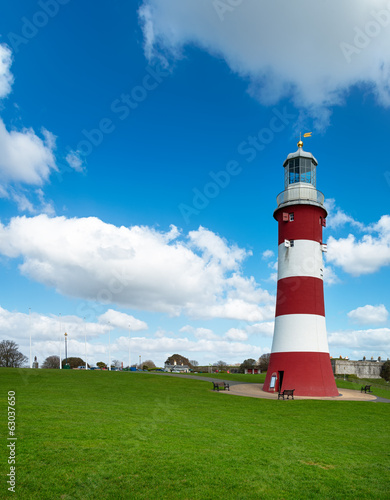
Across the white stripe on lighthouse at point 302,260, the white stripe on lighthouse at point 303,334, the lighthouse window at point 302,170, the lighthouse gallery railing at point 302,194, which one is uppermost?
the lighthouse window at point 302,170

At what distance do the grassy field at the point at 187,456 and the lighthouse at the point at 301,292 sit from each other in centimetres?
1201

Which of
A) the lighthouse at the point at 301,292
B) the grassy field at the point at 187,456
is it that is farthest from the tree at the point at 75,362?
the grassy field at the point at 187,456

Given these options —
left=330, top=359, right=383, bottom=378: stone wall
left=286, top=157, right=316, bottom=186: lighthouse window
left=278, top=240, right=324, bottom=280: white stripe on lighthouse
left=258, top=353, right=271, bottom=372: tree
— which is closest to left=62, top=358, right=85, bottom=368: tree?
left=258, top=353, right=271, bottom=372: tree

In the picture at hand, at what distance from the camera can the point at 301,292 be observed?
3016 centimetres

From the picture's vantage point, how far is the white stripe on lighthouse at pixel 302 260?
30.8 meters

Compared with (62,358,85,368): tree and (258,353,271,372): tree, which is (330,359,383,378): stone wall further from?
(62,358,85,368): tree

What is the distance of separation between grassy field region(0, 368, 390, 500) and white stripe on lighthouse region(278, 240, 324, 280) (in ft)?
49.4

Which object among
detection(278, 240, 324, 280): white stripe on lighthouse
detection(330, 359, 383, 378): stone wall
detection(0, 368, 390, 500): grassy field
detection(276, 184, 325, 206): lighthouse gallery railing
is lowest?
detection(330, 359, 383, 378): stone wall

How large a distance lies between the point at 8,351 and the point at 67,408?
73478 mm

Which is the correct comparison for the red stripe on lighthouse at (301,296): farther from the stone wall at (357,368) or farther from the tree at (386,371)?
the tree at (386,371)

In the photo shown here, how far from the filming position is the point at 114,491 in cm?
756

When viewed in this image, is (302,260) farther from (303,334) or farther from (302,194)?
(303,334)

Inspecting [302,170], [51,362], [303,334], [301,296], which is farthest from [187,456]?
[51,362]

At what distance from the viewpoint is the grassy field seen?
7.88m
